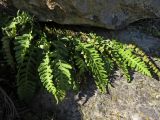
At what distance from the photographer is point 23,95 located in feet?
16.7

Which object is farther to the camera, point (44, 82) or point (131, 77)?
point (131, 77)

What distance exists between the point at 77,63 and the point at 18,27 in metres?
0.89

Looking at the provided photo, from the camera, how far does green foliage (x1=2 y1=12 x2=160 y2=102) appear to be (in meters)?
4.91

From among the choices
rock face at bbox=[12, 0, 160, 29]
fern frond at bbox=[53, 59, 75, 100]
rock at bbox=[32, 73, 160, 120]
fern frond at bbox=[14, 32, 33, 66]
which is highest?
rock face at bbox=[12, 0, 160, 29]

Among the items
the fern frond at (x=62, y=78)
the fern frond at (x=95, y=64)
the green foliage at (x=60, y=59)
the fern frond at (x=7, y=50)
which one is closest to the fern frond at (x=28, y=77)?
the green foliage at (x=60, y=59)

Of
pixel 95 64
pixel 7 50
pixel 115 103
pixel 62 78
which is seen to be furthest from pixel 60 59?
pixel 115 103

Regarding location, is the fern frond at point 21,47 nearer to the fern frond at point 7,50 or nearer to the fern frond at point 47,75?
the fern frond at point 7,50

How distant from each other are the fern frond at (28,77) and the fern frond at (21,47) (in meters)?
0.08

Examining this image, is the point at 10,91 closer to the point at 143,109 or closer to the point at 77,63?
the point at 77,63

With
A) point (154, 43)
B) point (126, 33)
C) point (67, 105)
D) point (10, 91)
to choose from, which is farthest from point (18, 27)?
point (154, 43)

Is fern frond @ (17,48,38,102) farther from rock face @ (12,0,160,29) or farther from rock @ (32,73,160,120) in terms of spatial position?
rock face @ (12,0,160,29)

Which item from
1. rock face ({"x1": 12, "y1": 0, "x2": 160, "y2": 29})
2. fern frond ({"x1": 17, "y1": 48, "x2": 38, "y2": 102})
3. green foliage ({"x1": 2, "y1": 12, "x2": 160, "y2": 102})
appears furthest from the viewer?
rock face ({"x1": 12, "y1": 0, "x2": 160, "y2": 29})

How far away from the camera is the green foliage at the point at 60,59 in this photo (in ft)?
16.1

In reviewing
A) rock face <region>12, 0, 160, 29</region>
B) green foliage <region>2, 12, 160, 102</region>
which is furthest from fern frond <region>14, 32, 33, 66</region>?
rock face <region>12, 0, 160, 29</region>
